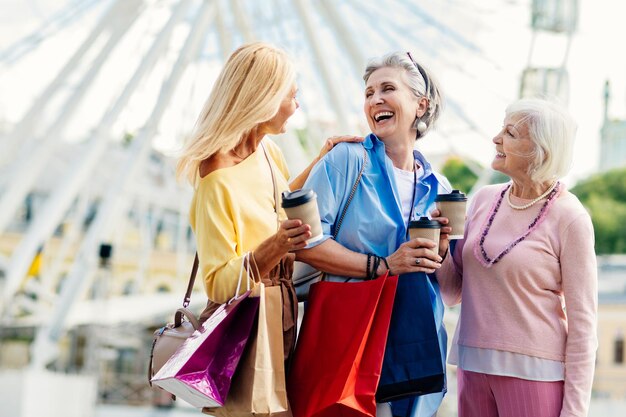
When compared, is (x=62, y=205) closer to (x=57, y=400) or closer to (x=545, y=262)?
(x=57, y=400)

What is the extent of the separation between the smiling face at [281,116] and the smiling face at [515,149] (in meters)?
0.61

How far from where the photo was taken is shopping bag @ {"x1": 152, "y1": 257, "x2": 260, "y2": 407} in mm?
2596

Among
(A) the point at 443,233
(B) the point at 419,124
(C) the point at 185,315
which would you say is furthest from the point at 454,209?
(C) the point at 185,315

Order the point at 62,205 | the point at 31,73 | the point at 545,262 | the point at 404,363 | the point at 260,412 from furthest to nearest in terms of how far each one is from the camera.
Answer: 1. the point at 31,73
2. the point at 62,205
3. the point at 545,262
4. the point at 404,363
5. the point at 260,412

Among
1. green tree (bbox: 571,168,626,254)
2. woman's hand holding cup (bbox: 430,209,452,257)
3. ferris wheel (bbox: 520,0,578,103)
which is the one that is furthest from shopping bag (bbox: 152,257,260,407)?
green tree (bbox: 571,168,626,254)

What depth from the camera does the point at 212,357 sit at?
8.64 ft

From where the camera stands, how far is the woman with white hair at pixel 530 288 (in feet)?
9.75

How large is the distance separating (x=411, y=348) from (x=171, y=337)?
588mm

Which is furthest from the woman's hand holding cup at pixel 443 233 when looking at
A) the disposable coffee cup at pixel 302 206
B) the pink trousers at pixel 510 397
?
the disposable coffee cup at pixel 302 206

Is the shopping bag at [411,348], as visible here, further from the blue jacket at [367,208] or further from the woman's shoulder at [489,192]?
the woman's shoulder at [489,192]

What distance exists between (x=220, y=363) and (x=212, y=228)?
1.10ft

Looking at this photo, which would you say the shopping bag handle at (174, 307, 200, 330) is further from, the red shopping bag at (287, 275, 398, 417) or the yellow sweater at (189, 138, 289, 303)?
the red shopping bag at (287, 275, 398, 417)

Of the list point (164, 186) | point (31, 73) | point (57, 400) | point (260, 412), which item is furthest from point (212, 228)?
point (164, 186)

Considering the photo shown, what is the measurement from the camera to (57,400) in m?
13.0
